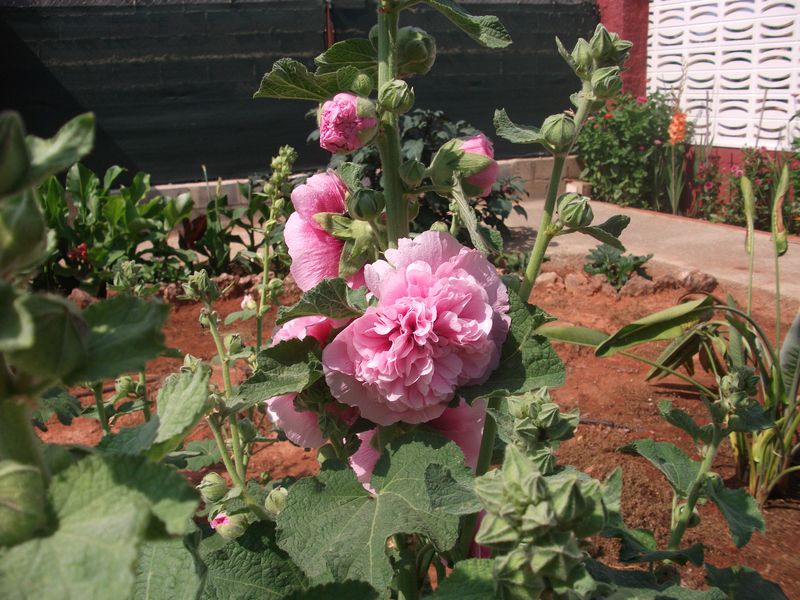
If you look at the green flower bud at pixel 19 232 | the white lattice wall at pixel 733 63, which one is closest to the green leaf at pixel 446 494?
the green flower bud at pixel 19 232

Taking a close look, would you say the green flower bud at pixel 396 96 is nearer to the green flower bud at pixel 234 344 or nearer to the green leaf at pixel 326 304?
the green leaf at pixel 326 304

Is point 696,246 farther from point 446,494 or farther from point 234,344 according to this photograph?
point 446,494

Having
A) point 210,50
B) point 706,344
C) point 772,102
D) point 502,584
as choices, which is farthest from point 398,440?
point 772,102

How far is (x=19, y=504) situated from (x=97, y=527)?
0.14ft

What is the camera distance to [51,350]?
390 millimetres

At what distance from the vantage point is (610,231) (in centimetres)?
93

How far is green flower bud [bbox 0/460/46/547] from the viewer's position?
1.24 ft

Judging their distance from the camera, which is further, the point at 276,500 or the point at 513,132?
the point at 276,500

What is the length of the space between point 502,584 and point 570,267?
4.99m

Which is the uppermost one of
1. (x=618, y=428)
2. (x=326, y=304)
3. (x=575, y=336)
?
(x=326, y=304)

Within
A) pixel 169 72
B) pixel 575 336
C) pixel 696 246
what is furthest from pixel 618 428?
pixel 169 72

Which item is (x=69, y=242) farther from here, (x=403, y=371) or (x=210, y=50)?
(x=403, y=371)

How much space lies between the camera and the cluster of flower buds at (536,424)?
728 millimetres

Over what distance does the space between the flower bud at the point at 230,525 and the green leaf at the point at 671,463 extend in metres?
0.68
